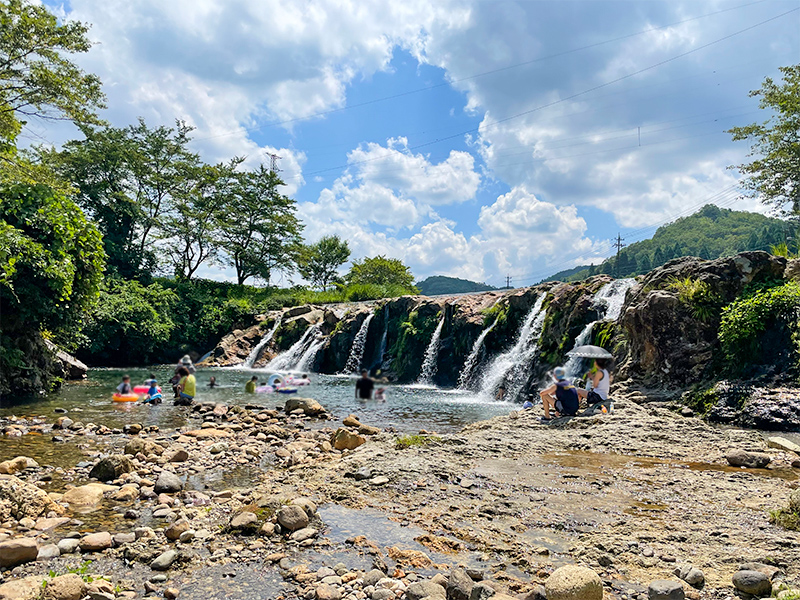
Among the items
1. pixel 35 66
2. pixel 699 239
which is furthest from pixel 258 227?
pixel 699 239

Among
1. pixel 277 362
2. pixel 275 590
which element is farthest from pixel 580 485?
pixel 277 362

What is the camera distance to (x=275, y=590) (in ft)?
12.9

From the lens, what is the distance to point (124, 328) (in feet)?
91.3

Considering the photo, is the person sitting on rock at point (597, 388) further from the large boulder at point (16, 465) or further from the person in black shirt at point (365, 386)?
the large boulder at point (16, 465)

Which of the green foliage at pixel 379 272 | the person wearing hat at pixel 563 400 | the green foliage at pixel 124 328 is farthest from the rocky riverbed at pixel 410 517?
the green foliage at pixel 379 272

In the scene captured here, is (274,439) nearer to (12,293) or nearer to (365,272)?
(12,293)

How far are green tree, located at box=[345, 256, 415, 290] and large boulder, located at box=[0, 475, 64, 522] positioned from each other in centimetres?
5263

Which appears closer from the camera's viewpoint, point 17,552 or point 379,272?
point 17,552

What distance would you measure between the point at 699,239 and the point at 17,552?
401 feet

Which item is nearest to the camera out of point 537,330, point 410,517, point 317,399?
point 410,517

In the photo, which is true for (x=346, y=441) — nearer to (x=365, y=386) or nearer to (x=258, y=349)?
(x=365, y=386)

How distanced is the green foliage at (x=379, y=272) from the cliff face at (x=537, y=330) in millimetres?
Result: 24070

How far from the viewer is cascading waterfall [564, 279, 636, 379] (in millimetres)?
15719

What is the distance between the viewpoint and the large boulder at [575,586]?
3.47 metres
